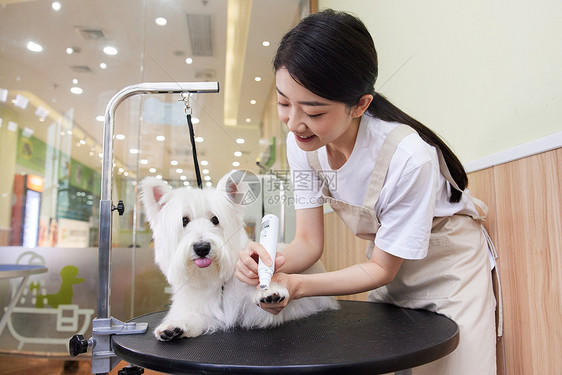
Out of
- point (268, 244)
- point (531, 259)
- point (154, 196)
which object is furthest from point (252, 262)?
point (531, 259)

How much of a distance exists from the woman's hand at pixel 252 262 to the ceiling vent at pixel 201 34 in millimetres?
Result: 2876

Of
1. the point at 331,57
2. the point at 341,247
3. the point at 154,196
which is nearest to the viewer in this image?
the point at 331,57

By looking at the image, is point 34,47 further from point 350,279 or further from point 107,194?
point 350,279

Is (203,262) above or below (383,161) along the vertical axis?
below

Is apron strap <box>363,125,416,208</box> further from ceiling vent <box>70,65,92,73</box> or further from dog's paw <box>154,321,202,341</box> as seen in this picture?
ceiling vent <box>70,65,92,73</box>

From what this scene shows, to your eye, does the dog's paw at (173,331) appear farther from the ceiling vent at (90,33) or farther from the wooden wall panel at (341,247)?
the ceiling vent at (90,33)

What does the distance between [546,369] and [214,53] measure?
10.4ft

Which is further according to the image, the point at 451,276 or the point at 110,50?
the point at 110,50

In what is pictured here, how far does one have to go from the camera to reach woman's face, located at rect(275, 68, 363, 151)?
801 mm

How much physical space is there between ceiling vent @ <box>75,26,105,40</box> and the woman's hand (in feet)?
9.94

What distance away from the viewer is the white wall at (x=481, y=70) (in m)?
0.91

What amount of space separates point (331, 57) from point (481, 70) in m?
0.64

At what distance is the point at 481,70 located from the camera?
45.2 inches

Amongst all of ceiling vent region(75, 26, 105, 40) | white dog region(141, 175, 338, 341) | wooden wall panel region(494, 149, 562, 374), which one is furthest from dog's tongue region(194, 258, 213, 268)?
ceiling vent region(75, 26, 105, 40)
